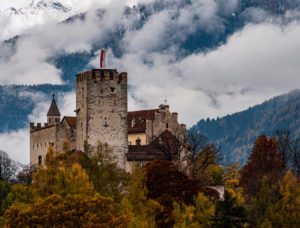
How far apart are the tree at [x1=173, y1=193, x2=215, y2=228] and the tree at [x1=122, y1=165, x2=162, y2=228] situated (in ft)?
8.02

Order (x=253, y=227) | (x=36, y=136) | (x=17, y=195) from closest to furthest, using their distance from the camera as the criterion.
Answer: (x=17, y=195) < (x=253, y=227) < (x=36, y=136)

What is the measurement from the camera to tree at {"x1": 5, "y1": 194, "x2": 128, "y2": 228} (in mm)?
50156

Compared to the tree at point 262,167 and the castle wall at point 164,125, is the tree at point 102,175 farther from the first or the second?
the castle wall at point 164,125

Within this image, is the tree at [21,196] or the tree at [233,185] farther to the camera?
the tree at [233,185]

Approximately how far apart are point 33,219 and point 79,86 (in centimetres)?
4801

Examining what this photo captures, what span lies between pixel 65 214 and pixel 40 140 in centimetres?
6264

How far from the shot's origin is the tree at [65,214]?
165 feet

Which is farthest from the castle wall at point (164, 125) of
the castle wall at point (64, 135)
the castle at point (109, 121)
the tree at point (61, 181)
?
the tree at point (61, 181)

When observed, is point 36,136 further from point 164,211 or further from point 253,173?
point 164,211

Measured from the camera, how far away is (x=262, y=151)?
342 feet

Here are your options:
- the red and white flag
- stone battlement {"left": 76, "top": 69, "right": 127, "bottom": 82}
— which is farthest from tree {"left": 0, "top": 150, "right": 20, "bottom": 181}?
the red and white flag

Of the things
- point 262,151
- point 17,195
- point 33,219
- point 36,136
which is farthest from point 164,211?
point 36,136

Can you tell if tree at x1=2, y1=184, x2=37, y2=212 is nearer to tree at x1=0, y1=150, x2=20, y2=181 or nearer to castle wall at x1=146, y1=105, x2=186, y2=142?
tree at x1=0, y1=150, x2=20, y2=181

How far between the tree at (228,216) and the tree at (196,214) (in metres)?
3.16
